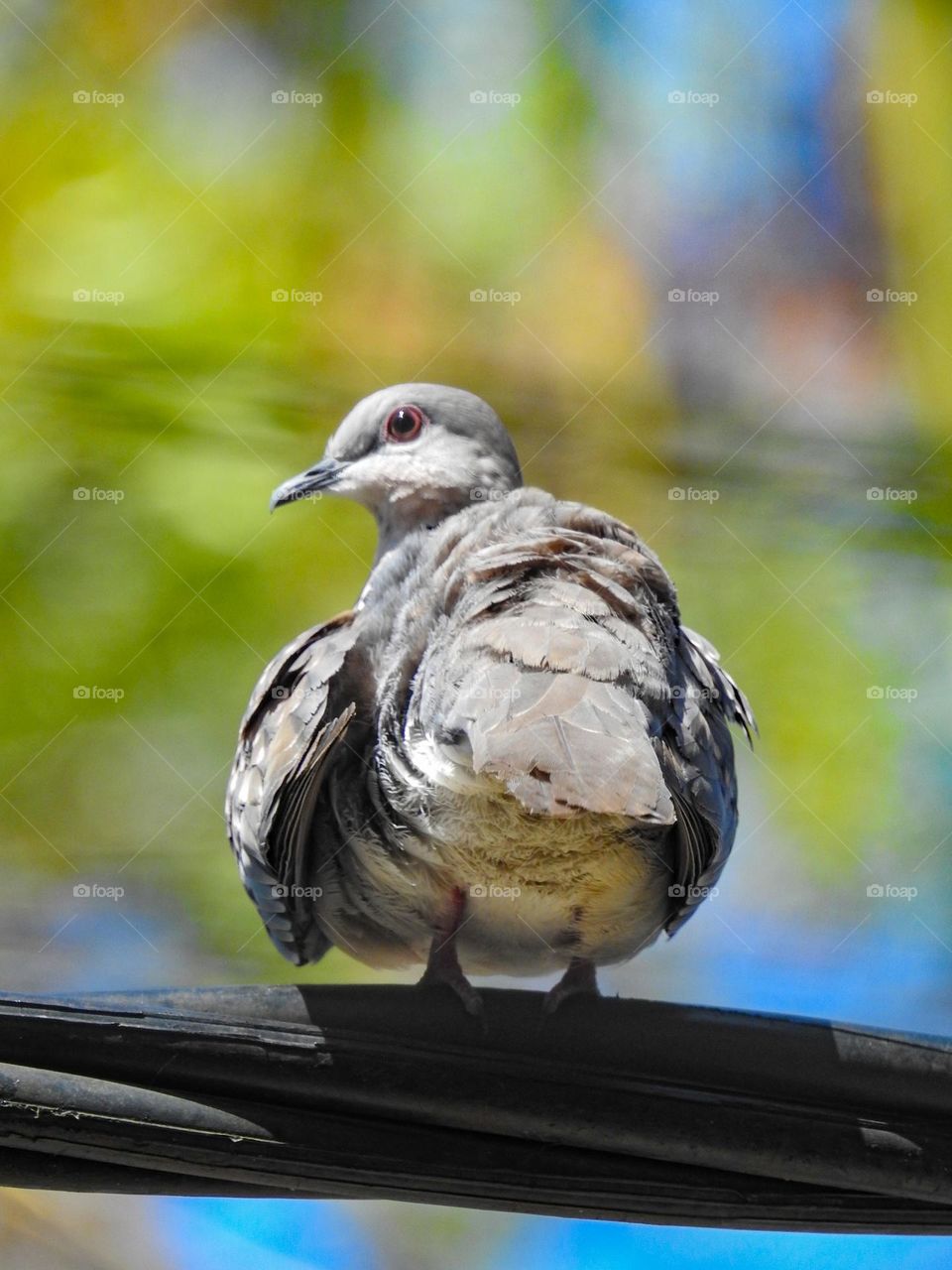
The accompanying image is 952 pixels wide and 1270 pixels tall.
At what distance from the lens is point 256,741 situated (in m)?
3.26

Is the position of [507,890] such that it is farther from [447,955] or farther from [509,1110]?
[509,1110]

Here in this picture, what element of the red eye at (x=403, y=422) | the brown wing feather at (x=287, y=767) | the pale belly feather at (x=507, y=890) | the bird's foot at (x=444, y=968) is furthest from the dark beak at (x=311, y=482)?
the bird's foot at (x=444, y=968)

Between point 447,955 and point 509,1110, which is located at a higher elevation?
point 509,1110

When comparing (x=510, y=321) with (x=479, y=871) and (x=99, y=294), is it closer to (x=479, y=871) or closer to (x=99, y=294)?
(x=99, y=294)

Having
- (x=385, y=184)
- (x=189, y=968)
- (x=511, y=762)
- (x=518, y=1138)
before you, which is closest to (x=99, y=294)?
(x=385, y=184)

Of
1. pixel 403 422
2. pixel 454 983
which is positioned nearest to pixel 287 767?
pixel 454 983

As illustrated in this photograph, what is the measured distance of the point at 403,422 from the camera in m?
4.24

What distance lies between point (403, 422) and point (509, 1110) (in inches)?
102

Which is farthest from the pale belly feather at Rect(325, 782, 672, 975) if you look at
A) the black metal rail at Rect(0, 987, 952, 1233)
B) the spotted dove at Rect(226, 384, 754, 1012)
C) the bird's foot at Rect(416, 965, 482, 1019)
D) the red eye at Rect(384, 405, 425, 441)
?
the red eye at Rect(384, 405, 425, 441)

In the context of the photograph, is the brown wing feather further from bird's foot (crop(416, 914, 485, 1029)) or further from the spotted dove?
bird's foot (crop(416, 914, 485, 1029))

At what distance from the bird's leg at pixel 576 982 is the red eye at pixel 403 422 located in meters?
1.69

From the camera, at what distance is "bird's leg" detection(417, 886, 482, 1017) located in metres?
3.13

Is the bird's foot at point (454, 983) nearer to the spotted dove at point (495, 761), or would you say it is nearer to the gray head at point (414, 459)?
the spotted dove at point (495, 761)

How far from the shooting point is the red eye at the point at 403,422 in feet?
13.9
